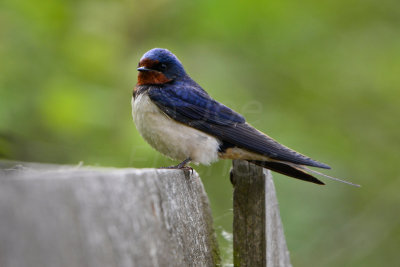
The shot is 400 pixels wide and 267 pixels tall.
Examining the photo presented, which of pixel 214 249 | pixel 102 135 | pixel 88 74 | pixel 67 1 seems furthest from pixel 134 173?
pixel 67 1

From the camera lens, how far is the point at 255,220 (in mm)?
1817

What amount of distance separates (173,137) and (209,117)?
28cm

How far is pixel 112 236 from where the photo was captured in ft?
3.25

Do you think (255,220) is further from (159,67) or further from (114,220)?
(159,67)

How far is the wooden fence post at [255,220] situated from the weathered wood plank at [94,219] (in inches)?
15.8

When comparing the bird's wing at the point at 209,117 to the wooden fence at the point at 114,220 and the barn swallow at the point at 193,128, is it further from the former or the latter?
the wooden fence at the point at 114,220

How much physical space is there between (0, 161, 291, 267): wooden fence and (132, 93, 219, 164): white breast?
109 centimetres

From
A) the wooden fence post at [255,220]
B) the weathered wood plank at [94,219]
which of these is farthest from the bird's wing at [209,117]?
the weathered wood plank at [94,219]

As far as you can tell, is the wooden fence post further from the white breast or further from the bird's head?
the bird's head

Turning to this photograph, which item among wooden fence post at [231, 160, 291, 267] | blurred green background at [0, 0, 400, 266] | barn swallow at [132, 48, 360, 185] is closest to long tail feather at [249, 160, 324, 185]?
barn swallow at [132, 48, 360, 185]

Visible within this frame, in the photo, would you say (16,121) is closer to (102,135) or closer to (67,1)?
(102,135)

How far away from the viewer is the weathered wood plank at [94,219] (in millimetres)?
777

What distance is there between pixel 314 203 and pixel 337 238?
0.38m

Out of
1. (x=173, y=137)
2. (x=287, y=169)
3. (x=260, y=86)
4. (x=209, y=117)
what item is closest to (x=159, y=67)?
(x=209, y=117)
